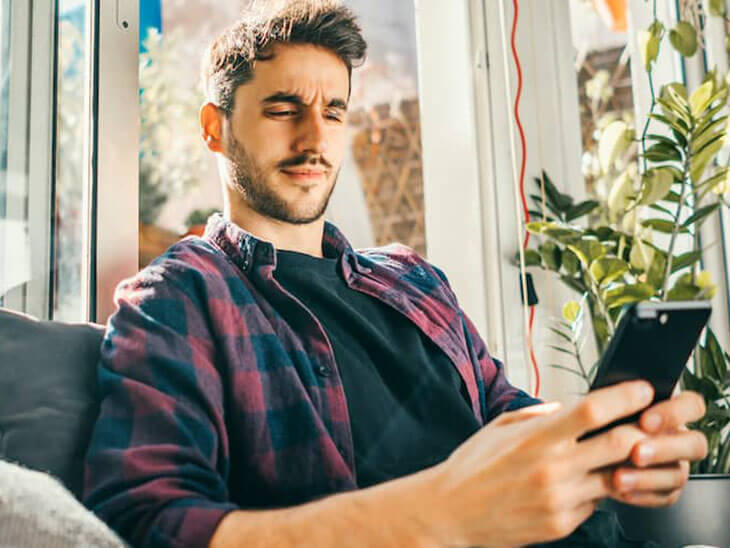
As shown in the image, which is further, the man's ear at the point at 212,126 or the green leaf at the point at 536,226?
the green leaf at the point at 536,226

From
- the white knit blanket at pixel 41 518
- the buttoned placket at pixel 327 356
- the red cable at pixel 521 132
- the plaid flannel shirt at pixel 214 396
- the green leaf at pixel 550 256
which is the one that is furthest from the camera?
the red cable at pixel 521 132

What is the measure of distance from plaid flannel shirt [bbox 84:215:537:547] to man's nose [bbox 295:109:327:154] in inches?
6.7

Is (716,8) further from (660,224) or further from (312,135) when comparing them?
(312,135)

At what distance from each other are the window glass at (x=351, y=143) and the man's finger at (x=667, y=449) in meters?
2.69

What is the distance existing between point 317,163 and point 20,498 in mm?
757

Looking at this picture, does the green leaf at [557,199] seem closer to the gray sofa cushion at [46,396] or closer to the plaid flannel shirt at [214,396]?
the plaid flannel shirt at [214,396]

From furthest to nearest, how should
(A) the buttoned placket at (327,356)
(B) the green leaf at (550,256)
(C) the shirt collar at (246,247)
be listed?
(B) the green leaf at (550,256)
(C) the shirt collar at (246,247)
(A) the buttoned placket at (327,356)

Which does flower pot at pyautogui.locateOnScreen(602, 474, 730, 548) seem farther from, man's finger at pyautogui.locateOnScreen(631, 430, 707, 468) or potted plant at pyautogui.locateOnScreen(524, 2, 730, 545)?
man's finger at pyautogui.locateOnScreen(631, 430, 707, 468)

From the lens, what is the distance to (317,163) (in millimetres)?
1227

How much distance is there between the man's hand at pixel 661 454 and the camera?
643mm

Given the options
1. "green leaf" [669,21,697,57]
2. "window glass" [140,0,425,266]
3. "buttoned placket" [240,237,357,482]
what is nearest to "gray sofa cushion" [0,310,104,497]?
"buttoned placket" [240,237,357,482]

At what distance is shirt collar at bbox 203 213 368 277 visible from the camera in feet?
3.65

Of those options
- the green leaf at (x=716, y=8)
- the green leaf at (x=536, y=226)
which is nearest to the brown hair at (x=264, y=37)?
the green leaf at (x=536, y=226)

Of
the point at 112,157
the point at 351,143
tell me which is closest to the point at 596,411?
the point at 112,157
